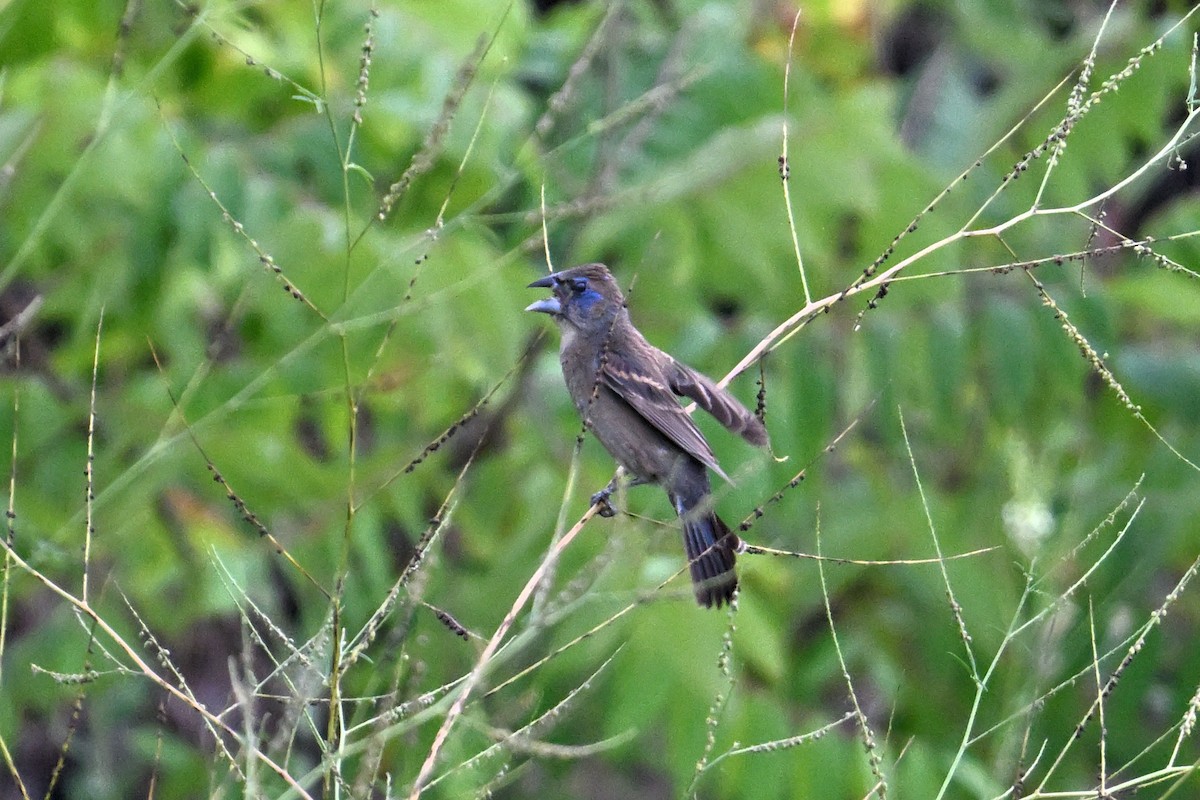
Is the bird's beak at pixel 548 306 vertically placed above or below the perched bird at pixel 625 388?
above

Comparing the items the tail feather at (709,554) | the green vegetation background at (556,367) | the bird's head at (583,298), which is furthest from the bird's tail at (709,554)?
the bird's head at (583,298)

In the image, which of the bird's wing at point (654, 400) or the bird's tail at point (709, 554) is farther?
the bird's wing at point (654, 400)

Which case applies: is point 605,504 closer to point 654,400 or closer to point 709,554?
point 709,554

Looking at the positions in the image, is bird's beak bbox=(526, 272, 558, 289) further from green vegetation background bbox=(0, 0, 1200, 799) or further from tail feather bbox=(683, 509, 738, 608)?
tail feather bbox=(683, 509, 738, 608)

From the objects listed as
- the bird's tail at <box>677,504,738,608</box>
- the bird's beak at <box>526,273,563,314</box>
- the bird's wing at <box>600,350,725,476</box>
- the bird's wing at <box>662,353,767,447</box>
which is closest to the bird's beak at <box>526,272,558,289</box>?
the bird's beak at <box>526,273,563,314</box>

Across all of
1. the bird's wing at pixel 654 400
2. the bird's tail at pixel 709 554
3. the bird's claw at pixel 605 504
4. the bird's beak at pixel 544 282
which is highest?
the bird's beak at pixel 544 282

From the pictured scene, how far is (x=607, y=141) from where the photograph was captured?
21.9 ft

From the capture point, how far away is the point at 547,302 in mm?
5453

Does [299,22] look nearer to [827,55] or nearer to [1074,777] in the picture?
[827,55]

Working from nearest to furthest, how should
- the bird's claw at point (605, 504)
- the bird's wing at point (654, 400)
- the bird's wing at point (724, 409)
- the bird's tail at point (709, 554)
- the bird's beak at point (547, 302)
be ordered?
the bird's wing at point (724, 409)
the bird's tail at point (709, 554)
the bird's claw at point (605, 504)
the bird's wing at point (654, 400)
the bird's beak at point (547, 302)

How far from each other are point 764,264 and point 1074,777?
2841mm

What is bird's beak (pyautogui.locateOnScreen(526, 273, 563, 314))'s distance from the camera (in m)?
5.32

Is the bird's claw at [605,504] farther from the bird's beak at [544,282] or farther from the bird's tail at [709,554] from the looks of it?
the bird's beak at [544,282]

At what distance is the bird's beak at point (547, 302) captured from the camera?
5324 millimetres
